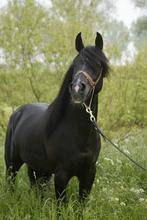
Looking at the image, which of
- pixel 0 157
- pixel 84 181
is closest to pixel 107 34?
pixel 0 157

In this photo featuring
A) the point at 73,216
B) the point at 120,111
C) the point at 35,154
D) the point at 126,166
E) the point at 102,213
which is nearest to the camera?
the point at 73,216

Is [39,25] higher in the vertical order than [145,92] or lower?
higher

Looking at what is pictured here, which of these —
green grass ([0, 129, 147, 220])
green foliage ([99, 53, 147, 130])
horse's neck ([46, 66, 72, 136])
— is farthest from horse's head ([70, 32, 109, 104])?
green foliage ([99, 53, 147, 130])

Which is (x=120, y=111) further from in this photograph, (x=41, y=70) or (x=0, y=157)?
(x=0, y=157)

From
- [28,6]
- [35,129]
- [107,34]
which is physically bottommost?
[35,129]

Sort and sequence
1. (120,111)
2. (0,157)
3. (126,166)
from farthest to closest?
(120,111) → (0,157) → (126,166)

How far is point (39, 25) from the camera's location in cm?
1142

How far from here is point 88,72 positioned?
11.5 feet

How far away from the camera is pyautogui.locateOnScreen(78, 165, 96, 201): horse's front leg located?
3.79m

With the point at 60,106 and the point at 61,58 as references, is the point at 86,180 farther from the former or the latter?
the point at 61,58

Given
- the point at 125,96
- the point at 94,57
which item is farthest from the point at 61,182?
the point at 125,96

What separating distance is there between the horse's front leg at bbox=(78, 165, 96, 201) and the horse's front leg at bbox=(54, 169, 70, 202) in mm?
196

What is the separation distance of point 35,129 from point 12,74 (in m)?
7.72

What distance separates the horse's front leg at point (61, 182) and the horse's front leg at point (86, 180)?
20 cm
